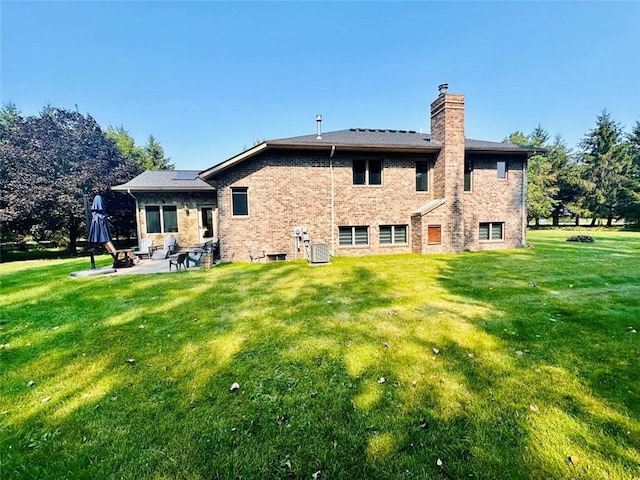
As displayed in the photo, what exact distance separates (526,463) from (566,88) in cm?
Answer: 2203

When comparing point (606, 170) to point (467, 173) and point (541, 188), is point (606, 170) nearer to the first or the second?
point (541, 188)

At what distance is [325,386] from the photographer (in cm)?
307

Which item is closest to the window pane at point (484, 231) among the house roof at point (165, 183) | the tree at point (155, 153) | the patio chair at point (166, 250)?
the house roof at point (165, 183)

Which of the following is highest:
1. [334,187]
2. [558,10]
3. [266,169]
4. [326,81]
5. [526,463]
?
[326,81]

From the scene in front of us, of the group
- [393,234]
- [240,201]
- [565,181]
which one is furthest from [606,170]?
[240,201]

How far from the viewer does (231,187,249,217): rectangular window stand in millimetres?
11250

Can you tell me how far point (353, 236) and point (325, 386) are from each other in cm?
952

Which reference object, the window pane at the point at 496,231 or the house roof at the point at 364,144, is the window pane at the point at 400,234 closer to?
the house roof at the point at 364,144

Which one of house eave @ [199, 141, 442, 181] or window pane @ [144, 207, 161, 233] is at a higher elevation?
house eave @ [199, 141, 442, 181]

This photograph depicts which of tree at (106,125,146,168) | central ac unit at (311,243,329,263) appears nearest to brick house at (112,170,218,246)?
central ac unit at (311,243,329,263)

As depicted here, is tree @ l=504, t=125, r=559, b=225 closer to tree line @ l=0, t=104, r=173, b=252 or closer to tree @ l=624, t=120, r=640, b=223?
tree @ l=624, t=120, r=640, b=223

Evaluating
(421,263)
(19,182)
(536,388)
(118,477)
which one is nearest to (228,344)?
(118,477)

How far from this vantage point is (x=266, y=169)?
11305 mm

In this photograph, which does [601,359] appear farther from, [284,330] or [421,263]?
[421,263]
